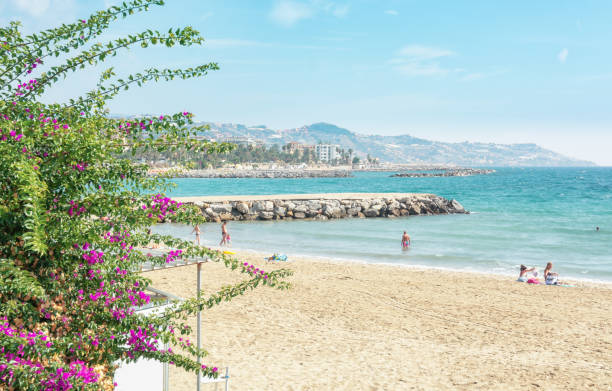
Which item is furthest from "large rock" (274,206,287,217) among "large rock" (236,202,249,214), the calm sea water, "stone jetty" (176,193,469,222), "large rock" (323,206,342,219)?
"large rock" (323,206,342,219)

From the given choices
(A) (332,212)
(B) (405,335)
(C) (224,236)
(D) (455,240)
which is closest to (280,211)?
(A) (332,212)

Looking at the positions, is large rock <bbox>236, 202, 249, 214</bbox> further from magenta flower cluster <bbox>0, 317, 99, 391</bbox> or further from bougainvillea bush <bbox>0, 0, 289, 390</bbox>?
magenta flower cluster <bbox>0, 317, 99, 391</bbox>

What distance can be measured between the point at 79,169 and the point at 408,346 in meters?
8.39

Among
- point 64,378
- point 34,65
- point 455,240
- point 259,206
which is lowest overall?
point 455,240

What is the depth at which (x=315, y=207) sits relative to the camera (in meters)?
40.7

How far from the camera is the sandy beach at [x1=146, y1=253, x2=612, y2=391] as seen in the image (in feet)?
27.9

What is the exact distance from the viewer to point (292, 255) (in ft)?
75.5

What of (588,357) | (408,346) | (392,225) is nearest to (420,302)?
(408,346)

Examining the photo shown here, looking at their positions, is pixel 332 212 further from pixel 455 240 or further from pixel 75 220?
pixel 75 220

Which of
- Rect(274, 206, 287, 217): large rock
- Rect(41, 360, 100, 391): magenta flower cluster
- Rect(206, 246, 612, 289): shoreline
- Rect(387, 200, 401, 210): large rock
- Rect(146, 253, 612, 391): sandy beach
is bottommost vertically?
Rect(206, 246, 612, 289): shoreline

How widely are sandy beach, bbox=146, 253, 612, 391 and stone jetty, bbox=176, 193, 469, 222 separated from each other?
21.7 meters

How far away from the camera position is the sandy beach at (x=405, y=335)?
8.49 m

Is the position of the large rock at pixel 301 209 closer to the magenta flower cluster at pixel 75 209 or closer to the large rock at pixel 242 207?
the large rock at pixel 242 207

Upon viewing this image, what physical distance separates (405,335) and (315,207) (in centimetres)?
2995
